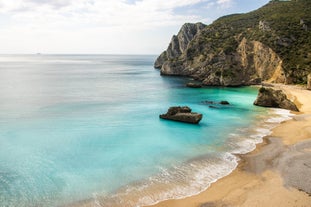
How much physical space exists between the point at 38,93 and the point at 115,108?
25.2 metres

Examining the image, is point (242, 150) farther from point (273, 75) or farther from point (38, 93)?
point (273, 75)

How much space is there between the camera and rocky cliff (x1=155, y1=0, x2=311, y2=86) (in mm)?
77562

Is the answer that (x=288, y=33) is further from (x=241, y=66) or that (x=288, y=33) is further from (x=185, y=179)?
(x=185, y=179)

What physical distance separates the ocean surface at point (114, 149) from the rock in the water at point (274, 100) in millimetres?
2995

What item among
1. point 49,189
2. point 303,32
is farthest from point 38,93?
point 303,32

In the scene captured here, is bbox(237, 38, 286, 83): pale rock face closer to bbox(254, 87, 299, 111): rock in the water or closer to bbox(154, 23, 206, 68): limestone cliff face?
bbox(254, 87, 299, 111): rock in the water

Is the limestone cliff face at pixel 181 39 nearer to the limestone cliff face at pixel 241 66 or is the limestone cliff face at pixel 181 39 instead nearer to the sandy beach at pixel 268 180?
the limestone cliff face at pixel 241 66

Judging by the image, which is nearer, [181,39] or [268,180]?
[268,180]

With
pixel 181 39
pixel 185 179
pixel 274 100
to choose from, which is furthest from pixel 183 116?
pixel 181 39

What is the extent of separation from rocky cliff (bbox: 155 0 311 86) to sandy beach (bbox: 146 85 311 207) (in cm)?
5085

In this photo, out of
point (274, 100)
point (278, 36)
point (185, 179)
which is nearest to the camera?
point (185, 179)

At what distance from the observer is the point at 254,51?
85.8m

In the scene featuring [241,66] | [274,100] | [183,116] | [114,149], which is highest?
[241,66]

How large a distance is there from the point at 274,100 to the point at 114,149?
3382 centimetres
